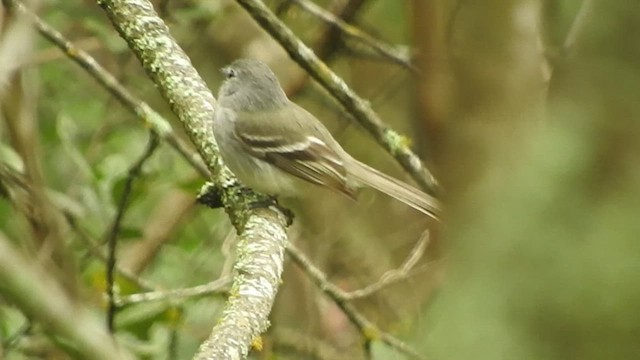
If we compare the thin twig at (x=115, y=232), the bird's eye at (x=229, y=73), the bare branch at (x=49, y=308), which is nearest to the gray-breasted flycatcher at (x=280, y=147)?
the bird's eye at (x=229, y=73)

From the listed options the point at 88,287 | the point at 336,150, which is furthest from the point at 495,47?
the point at 88,287

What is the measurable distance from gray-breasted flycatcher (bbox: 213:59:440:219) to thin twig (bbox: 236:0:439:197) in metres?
0.15

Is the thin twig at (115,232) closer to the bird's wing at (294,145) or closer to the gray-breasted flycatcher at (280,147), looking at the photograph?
the gray-breasted flycatcher at (280,147)

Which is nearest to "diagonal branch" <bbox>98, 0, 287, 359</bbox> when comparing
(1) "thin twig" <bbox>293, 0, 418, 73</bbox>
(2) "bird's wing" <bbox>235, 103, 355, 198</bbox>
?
(2) "bird's wing" <bbox>235, 103, 355, 198</bbox>

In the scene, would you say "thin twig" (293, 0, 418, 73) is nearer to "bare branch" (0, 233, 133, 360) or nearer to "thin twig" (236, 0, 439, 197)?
"thin twig" (236, 0, 439, 197)

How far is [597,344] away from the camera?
37.6 inches

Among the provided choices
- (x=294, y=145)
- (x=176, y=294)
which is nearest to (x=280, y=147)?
(x=294, y=145)

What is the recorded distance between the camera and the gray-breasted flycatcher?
349cm

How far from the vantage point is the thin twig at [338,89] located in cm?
338

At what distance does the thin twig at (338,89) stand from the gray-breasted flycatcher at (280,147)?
0.49 ft

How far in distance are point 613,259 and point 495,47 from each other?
3.37 ft

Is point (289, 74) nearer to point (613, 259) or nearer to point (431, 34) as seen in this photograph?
point (431, 34)

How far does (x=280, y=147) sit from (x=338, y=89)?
17.0 inches

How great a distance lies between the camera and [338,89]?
349 centimetres
